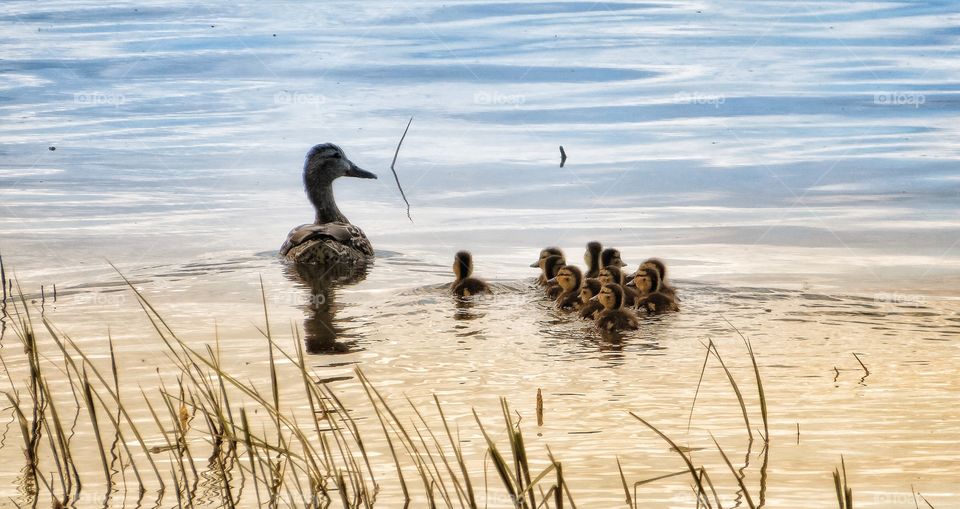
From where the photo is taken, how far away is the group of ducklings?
621cm

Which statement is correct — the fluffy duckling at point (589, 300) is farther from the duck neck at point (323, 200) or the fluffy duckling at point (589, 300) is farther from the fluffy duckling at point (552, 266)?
the duck neck at point (323, 200)

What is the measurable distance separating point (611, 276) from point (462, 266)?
0.95m

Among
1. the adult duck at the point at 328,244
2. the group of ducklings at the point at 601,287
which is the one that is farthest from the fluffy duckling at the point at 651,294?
the adult duck at the point at 328,244

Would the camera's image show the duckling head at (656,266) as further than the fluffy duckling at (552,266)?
No

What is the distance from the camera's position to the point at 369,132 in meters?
12.9

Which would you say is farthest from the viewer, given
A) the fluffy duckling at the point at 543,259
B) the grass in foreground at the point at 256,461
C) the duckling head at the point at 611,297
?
the fluffy duckling at the point at 543,259

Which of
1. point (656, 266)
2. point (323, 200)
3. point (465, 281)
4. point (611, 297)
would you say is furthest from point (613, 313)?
point (323, 200)

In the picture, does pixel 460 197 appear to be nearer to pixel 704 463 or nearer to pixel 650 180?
pixel 650 180

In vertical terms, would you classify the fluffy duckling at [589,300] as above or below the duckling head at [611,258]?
below

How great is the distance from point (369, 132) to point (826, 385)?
28.3 feet

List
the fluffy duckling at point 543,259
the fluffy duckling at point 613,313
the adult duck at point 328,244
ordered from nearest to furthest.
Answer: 1. the fluffy duckling at point 613,313
2. the fluffy duckling at point 543,259
3. the adult duck at point 328,244

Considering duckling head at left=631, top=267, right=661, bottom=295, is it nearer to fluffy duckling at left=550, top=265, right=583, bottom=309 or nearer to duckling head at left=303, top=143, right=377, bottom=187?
fluffy duckling at left=550, top=265, right=583, bottom=309

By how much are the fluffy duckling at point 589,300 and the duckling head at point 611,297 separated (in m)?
0.05

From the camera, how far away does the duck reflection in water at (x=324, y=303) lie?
5.76 m
